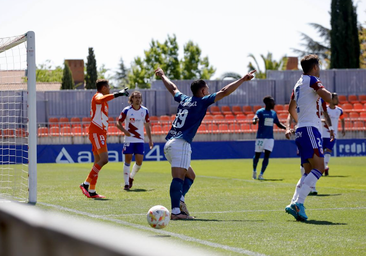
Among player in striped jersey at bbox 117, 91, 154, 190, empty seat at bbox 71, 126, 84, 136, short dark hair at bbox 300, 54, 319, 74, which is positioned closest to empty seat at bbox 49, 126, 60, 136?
empty seat at bbox 71, 126, 84, 136

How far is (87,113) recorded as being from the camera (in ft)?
135

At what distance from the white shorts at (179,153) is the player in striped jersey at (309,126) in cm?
137

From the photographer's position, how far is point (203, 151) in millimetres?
30109

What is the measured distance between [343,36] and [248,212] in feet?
159

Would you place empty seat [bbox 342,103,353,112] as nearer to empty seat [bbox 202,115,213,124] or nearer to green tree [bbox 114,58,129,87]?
empty seat [bbox 202,115,213,124]

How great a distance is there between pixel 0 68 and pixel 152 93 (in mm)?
31024

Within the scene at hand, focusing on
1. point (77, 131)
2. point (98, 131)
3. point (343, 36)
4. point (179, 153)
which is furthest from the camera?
point (343, 36)

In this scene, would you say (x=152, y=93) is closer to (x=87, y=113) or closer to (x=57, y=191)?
(x=87, y=113)

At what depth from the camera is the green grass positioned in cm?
574

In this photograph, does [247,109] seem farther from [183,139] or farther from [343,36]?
[183,139]

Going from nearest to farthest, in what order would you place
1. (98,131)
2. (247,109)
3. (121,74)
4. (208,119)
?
(98,131)
(208,119)
(247,109)
(121,74)

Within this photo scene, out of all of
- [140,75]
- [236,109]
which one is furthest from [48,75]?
[236,109]

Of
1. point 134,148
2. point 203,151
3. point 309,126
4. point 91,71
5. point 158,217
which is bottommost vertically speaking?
point 203,151

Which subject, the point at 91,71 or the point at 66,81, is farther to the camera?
the point at 66,81
